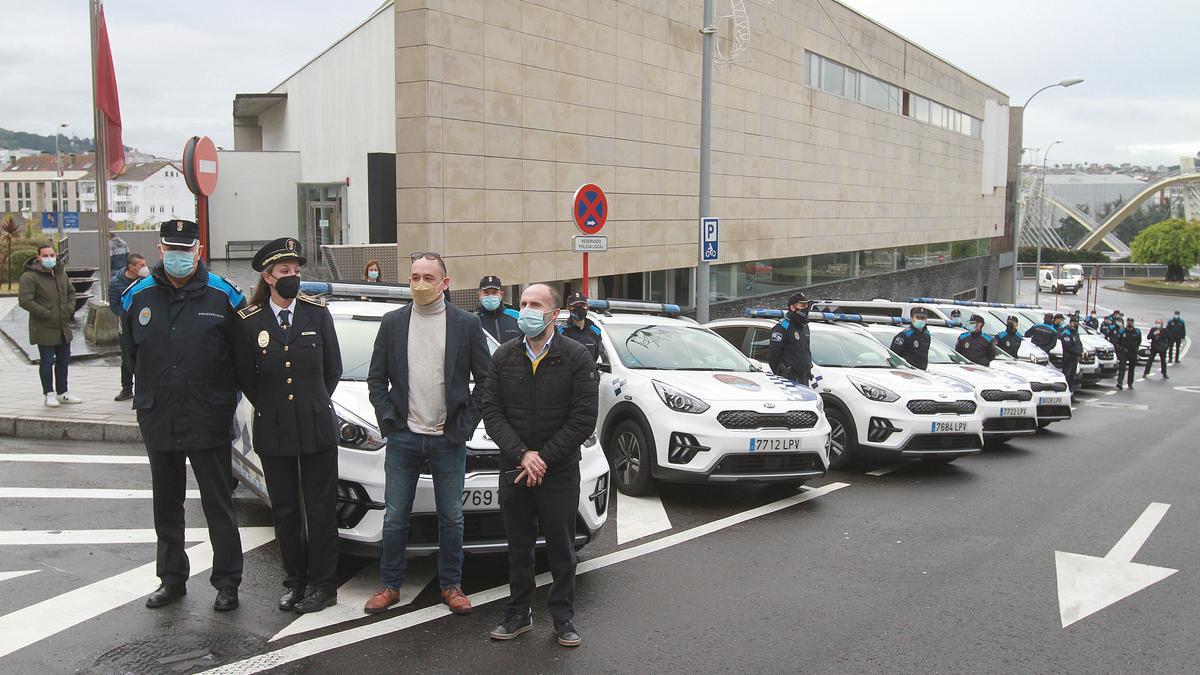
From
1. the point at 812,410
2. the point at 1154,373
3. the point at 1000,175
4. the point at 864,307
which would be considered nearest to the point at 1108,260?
the point at 1000,175

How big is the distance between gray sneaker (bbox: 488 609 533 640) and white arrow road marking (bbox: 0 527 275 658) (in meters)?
2.02

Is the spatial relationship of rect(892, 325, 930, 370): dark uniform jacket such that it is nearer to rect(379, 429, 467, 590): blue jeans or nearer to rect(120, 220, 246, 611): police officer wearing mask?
rect(379, 429, 467, 590): blue jeans

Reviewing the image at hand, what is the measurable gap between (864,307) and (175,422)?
16991 mm

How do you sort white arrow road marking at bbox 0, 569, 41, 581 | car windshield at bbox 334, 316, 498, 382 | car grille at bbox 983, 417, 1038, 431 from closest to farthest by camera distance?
white arrow road marking at bbox 0, 569, 41, 581
car windshield at bbox 334, 316, 498, 382
car grille at bbox 983, 417, 1038, 431

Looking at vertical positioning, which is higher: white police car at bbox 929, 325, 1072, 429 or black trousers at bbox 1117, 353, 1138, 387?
white police car at bbox 929, 325, 1072, 429

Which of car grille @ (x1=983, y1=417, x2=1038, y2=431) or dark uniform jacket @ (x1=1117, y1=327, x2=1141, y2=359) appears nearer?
car grille @ (x1=983, y1=417, x2=1038, y2=431)

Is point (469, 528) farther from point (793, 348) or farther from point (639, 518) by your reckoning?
point (793, 348)

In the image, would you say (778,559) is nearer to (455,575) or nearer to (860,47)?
(455,575)

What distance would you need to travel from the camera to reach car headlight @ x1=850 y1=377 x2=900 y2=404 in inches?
400

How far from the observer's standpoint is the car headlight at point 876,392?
1017 cm

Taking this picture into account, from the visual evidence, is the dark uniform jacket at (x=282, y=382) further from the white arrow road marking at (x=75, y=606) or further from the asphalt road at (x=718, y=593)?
the white arrow road marking at (x=75, y=606)

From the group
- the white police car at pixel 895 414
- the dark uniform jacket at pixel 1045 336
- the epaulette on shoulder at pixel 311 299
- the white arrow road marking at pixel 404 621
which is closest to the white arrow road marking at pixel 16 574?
the white arrow road marking at pixel 404 621

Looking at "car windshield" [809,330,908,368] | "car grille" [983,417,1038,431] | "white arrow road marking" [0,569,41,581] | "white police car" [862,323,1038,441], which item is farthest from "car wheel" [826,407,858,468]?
"white arrow road marking" [0,569,41,581]

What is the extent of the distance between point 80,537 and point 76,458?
2780 mm
